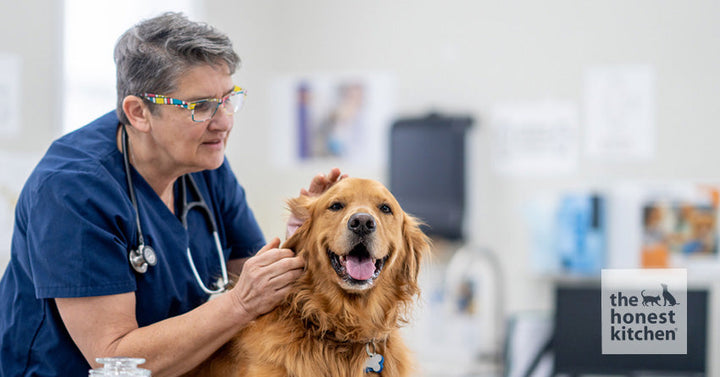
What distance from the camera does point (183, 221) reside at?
4.92ft

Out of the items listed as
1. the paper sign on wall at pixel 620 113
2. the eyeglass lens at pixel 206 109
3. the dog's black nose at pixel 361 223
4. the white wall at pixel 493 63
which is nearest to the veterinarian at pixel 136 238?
the eyeglass lens at pixel 206 109

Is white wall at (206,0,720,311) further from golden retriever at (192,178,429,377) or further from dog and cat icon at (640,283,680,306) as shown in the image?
dog and cat icon at (640,283,680,306)

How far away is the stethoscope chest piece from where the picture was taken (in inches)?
51.5

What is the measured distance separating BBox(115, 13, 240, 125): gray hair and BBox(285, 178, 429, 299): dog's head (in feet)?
1.20

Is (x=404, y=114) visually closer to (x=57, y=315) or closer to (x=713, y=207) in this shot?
(x=713, y=207)

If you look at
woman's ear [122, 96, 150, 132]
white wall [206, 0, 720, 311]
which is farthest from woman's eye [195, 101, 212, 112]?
white wall [206, 0, 720, 311]

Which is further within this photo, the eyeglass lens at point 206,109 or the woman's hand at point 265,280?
the eyeglass lens at point 206,109

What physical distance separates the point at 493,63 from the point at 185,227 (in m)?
2.39

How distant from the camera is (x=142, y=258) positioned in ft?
4.33

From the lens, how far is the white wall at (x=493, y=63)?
10.5 feet

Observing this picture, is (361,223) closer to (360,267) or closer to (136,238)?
(360,267)

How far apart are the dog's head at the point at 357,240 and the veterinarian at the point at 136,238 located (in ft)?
0.23

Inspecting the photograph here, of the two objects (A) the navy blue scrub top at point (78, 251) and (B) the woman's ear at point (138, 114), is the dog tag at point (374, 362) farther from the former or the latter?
(B) the woman's ear at point (138, 114)

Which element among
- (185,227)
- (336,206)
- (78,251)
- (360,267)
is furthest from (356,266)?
(78,251)
